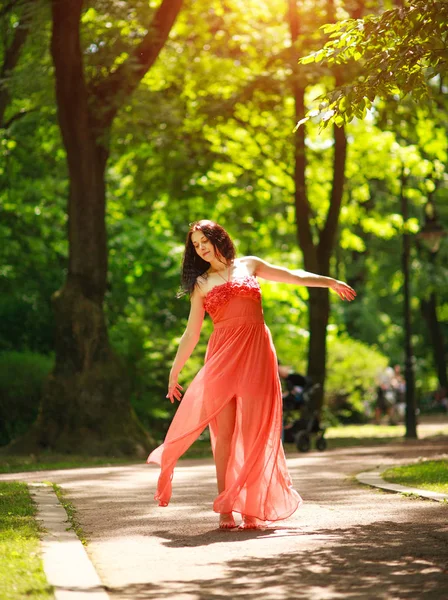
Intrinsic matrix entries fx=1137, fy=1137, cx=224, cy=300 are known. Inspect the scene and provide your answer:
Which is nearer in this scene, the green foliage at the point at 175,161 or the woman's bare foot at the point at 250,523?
the woman's bare foot at the point at 250,523

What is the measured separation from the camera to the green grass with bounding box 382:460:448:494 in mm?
10313

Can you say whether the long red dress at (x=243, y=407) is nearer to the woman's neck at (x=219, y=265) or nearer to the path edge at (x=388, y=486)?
the woman's neck at (x=219, y=265)

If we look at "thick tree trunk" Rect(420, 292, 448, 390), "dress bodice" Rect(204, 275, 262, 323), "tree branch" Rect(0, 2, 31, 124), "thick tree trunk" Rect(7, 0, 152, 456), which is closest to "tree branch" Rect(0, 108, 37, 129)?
"tree branch" Rect(0, 2, 31, 124)

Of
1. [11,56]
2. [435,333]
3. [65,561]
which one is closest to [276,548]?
[65,561]

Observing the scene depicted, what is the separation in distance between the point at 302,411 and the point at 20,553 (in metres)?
13.4

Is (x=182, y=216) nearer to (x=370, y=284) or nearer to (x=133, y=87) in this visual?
(x=133, y=87)

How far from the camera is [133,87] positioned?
1842 centimetres

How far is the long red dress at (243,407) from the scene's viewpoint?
7996mm

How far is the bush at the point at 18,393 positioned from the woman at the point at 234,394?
12968mm

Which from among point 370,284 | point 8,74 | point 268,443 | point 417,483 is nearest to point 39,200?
point 8,74

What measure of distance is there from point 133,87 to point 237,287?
35.6ft

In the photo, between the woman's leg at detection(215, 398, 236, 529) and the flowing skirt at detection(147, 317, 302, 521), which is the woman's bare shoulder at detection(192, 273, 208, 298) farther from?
the woman's leg at detection(215, 398, 236, 529)

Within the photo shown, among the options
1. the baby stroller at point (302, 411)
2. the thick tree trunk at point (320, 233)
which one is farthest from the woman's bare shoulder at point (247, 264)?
the thick tree trunk at point (320, 233)

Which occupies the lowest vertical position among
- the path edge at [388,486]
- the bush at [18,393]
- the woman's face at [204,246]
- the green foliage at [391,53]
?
the path edge at [388,486]
